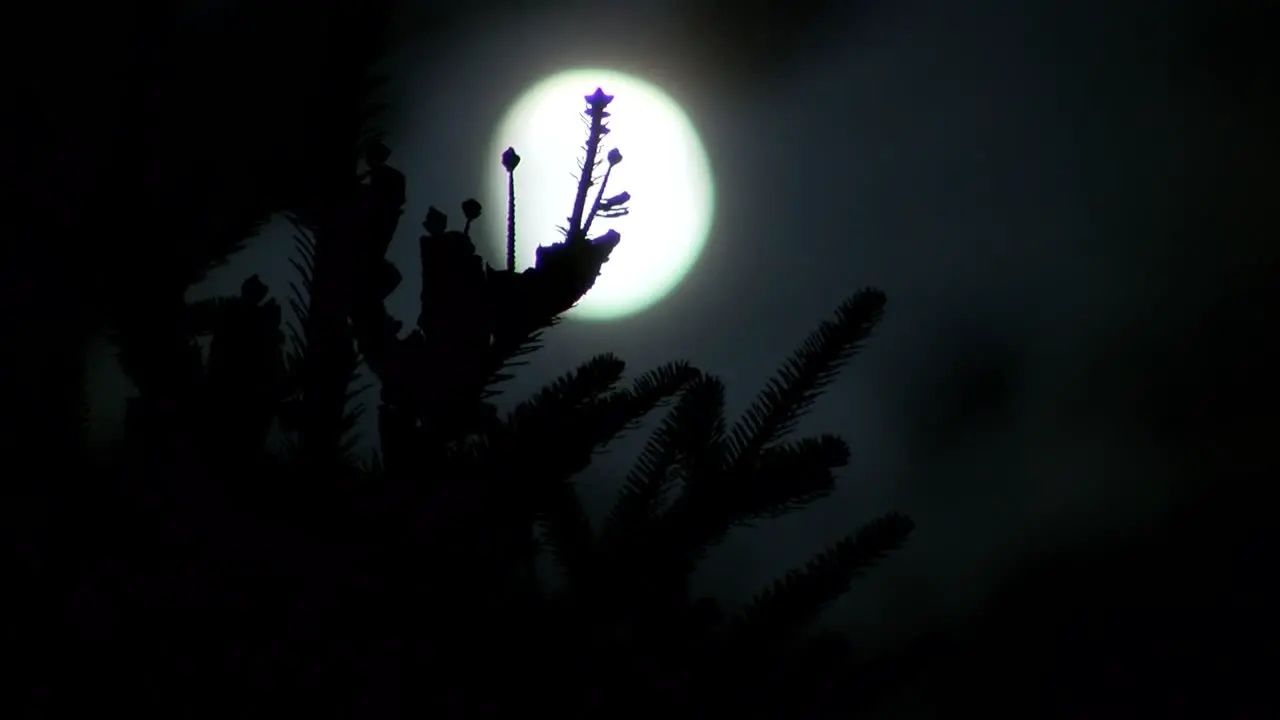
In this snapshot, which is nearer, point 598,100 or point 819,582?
point 598,100

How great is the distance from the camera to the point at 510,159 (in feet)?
3.61

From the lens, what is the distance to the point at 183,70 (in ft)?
2.99

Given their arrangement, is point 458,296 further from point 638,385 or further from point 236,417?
point 638,385

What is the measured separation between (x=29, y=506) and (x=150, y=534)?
117mm

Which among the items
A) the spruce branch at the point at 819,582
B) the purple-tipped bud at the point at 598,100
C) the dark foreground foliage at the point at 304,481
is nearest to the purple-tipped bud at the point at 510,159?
the dark foreground foliage at the point at 304,481

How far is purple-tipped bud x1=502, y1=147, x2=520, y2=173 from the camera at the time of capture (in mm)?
1087

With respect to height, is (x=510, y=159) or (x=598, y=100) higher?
(x=598, y=100)

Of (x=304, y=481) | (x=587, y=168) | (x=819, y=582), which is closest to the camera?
(x=304, y=481)

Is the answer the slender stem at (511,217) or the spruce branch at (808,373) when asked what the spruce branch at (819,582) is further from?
the slender stem at (511,217)

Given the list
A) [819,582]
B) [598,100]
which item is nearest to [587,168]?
[598,100]

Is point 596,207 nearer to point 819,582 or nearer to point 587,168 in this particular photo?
point 587,168

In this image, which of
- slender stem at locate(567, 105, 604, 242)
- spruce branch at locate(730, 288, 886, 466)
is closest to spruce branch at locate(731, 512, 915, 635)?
spruce branch at locate(730, 288, 886, 466)

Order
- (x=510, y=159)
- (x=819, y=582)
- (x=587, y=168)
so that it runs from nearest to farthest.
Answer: (x=510, y=159)
(x=587, y=168)
(x=819, y=582)

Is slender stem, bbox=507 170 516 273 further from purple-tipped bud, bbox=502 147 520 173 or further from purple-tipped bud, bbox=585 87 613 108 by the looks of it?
purple-tipped bud, bbox=585 87 613 108
